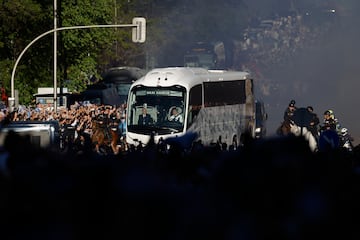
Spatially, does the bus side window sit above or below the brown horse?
above

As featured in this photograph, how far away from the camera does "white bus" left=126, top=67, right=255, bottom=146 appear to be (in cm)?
2661

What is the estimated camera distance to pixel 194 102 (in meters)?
27.7

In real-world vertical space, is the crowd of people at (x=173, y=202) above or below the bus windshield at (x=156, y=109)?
above

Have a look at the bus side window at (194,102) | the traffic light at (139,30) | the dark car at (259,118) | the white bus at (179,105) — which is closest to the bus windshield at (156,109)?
the white bus at (179,105)

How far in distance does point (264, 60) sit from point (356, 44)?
13.2 metres

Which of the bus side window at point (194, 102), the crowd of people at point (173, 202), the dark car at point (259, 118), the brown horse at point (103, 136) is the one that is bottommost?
the dark car at point (259, 118)

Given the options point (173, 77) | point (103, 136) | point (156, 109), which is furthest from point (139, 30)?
point (103, 136)

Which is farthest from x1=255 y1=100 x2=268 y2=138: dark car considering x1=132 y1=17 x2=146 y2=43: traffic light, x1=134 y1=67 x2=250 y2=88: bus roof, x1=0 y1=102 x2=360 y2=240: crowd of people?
x1=0 y1=102 x2=360 y2=240: crowd of people

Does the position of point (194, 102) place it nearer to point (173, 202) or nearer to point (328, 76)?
point (173, 202)

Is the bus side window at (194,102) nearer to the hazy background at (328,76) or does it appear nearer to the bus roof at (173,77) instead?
the bus roof at (173,77)

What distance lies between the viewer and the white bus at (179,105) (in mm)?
26609

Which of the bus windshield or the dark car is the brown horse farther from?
the dark car

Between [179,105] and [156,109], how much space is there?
55 centimetres

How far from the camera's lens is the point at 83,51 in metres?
41.3
